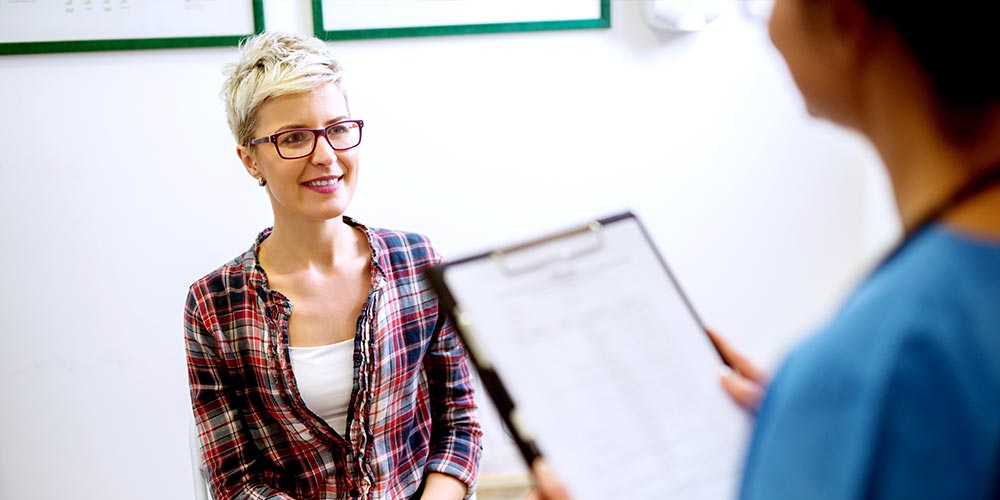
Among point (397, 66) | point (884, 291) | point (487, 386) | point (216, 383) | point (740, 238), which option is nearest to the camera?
point (884, 291)

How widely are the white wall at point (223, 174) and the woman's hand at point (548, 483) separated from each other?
1.33 m

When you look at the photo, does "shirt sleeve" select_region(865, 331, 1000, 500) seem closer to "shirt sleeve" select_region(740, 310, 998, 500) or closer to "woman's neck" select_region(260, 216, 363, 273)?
"shirt sleeve" select_region(740, 310, 998, 500)

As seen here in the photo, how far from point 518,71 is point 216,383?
1046 millimetres

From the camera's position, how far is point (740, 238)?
2143 millimetres

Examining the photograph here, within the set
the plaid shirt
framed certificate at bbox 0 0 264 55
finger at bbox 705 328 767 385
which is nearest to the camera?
finger at bbox 705 328 767 385

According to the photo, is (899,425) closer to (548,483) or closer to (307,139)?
(548,483)

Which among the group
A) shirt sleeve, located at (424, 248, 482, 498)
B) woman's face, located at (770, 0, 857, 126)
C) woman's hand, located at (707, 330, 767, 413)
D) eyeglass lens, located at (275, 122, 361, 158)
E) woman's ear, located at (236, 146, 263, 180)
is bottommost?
shirt sleeve, located at (424, 248, 482, 498)

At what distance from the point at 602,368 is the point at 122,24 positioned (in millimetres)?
1570

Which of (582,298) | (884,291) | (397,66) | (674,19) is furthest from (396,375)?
(674,19)

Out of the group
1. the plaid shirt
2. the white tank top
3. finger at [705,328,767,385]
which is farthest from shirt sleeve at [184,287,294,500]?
finger at [705,328,767,385]

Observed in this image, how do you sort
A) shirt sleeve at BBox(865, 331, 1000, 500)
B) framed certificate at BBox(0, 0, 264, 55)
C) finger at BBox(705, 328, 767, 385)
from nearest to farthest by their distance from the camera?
shirt sleeve at BBox(865, 331, 1000, 500), finger at BBox(705, 328, 767, 385), framed certificate at BBox(0, 0, 264, 55)

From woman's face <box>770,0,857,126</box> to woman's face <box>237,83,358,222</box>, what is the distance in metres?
0.92

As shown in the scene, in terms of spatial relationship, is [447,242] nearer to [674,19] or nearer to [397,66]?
[397,66]

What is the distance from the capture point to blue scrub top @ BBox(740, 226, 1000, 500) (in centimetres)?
40
